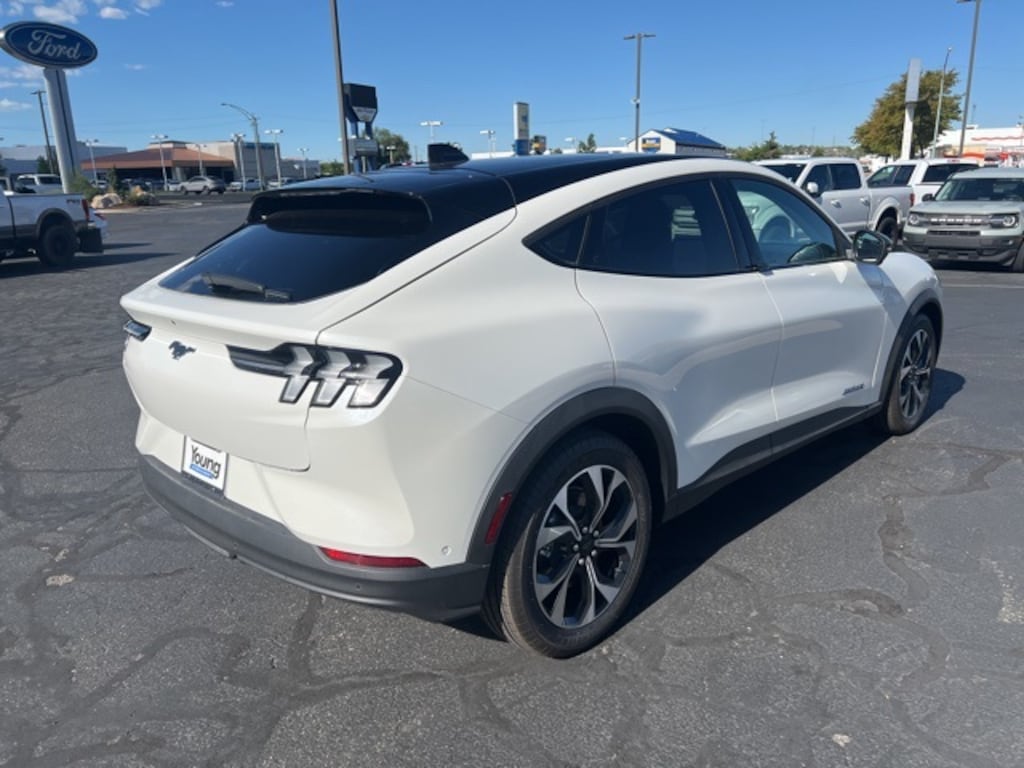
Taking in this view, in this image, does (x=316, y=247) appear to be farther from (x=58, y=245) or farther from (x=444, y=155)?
(x=58, y=245)

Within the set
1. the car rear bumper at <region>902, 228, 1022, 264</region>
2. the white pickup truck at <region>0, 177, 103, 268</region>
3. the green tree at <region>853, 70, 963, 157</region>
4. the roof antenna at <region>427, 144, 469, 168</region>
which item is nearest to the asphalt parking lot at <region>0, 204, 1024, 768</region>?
the roof antenna at <region>427, 144, 469, 168</region>

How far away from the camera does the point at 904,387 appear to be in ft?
16.5

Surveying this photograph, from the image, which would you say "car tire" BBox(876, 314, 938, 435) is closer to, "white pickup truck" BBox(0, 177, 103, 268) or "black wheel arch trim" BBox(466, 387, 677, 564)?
"black wheel arch trim" BBox(466, 387, 677, 564)

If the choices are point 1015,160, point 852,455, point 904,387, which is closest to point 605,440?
point 852,455

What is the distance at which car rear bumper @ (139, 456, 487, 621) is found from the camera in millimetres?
2393

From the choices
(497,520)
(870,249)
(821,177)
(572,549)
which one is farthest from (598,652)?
(821,177)

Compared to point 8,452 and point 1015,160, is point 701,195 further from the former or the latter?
point 1015,160

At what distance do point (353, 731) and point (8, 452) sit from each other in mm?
3855

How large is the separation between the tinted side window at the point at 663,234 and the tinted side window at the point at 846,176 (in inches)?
464

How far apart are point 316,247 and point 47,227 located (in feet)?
50.3

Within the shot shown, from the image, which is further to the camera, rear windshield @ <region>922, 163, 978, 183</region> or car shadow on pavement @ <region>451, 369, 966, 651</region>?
rear windshield @ <region>922, 163, 978, 183</region>

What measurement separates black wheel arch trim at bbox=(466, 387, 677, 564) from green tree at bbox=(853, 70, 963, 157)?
5509 centimetres

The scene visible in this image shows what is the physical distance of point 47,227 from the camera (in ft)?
50.3

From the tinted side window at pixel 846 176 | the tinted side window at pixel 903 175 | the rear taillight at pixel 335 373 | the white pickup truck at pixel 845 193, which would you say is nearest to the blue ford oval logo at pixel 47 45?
the white pickup truck at pixel 845 193
